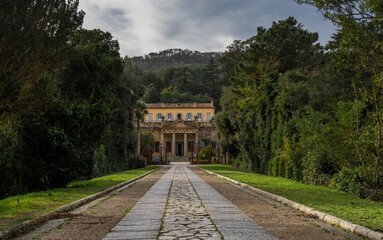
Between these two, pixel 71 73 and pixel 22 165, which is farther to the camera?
pixel 71 73

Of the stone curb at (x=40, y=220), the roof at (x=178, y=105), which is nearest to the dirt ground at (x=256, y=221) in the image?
the stone curb at (x=40, y=220)

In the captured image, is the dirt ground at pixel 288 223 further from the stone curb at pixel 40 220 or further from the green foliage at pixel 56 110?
the green foliage at pixel 56 110

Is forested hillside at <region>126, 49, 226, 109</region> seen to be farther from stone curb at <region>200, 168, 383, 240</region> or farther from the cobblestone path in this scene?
the cobblestone path

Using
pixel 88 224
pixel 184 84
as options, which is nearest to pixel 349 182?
pixel 88 224

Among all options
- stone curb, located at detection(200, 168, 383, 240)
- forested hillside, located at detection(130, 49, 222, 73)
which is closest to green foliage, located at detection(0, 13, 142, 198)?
stone curb, located at detection(200, 168, 383, 240)

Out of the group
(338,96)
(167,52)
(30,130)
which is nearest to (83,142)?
(30,130)

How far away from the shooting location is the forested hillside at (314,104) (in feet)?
47.2

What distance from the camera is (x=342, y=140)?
21078 mm

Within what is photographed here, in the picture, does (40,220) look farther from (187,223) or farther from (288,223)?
(288,223)

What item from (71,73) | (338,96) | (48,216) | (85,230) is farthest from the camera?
(338,96)

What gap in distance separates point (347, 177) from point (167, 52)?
16428 cm

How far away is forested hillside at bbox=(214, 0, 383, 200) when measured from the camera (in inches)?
566

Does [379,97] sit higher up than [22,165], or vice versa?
[379,97]

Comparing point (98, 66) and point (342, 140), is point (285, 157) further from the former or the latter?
point (98, 66)
